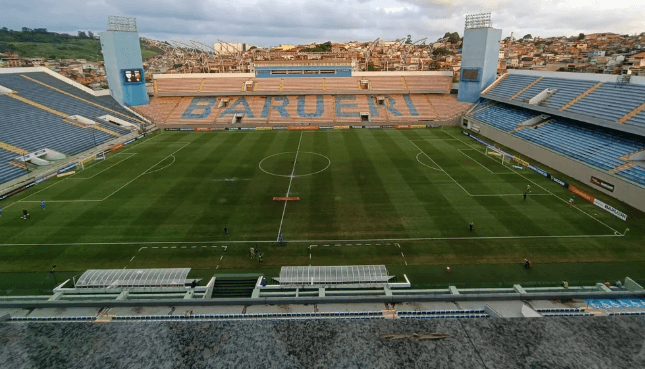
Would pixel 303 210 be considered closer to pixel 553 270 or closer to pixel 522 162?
pixel 553 270

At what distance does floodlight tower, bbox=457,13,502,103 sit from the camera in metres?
63.1

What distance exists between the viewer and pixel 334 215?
28.2 meters

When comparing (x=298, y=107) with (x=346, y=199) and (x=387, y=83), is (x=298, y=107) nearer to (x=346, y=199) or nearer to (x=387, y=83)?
(x=387, y=83)

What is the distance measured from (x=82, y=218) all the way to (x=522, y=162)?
43875 mm

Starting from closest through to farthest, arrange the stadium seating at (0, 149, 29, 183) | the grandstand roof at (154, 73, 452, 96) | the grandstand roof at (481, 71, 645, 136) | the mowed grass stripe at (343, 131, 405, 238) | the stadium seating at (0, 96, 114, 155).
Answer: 1. the mowed grass stripe at (343, 131, 405, 238)
2. the stadium seating at (0, 149, 29, 183)
3. the grandstand roof at (481, 71, 645, 136)
4. the stadium seating at (0, 96, 114, 155)
5. the grandstand roof at (154, 73, 452, 96)

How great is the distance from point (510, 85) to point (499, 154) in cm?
2271

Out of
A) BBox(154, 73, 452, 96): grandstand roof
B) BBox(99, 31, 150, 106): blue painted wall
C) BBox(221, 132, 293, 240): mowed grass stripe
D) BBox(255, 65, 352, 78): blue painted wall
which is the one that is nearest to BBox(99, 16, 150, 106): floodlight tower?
BBox(99, 31, 150, 106): blue painted wall

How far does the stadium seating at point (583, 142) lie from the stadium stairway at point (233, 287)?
1336 inches

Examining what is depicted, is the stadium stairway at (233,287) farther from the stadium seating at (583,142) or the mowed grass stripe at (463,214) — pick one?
the stadium seating at (583,142)

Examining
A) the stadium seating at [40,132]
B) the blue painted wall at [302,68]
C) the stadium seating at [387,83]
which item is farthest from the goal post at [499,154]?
the stadium seating at [40,132]

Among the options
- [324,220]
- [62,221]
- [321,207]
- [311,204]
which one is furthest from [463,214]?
[62,221]

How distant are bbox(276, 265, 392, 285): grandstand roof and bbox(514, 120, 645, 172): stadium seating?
91.7 feet

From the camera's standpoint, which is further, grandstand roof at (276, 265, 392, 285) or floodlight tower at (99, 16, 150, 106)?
floodlight tower at (99, 16, 150, 106)

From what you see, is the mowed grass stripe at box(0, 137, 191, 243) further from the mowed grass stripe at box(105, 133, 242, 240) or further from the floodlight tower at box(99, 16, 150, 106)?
the floodlight tower at box(99, 16, 150, 106)
